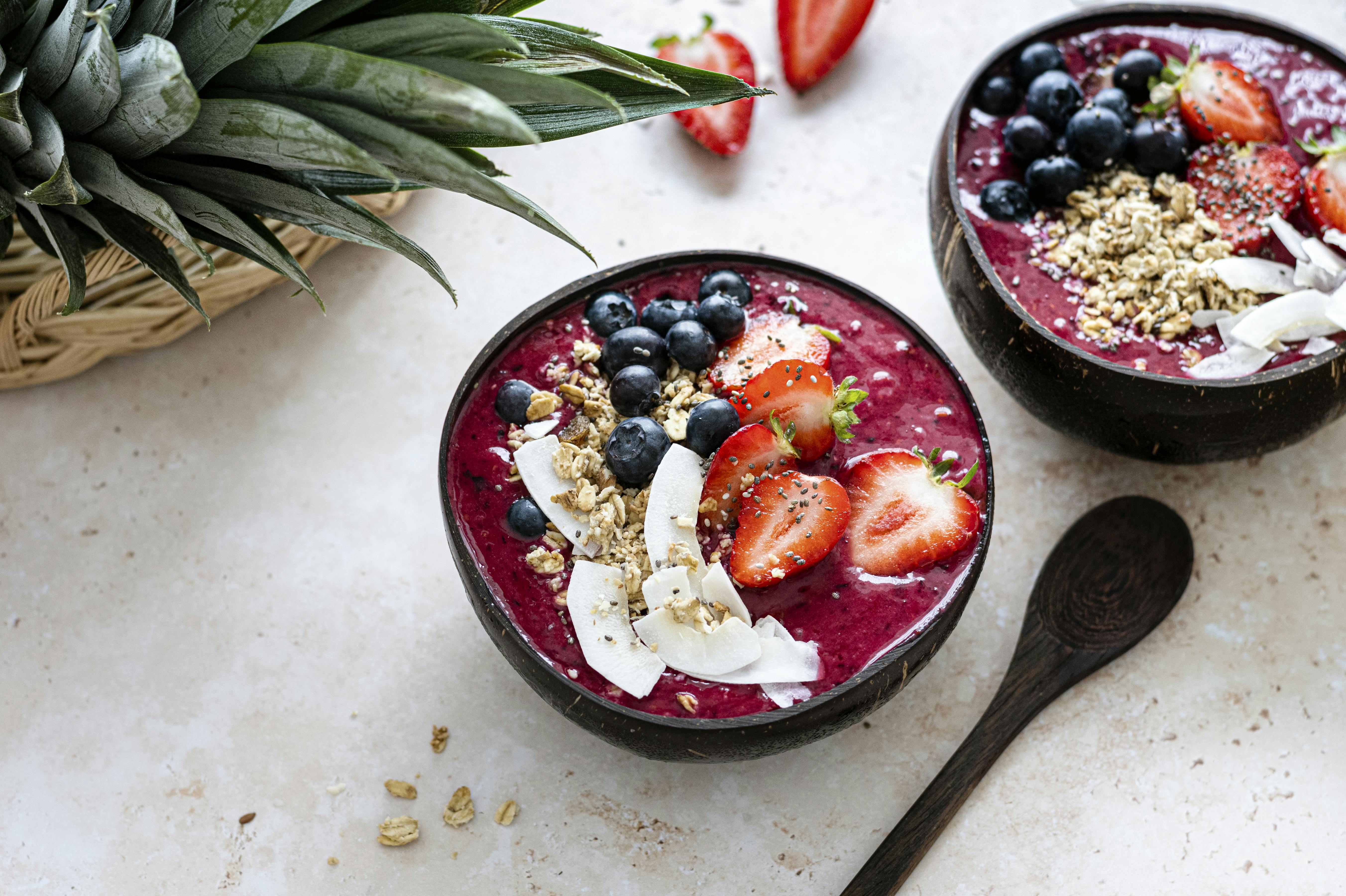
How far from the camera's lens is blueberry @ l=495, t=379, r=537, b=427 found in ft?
5.27

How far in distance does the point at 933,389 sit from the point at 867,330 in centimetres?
14

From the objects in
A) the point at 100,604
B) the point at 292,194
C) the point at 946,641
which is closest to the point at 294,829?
the point at 100,604

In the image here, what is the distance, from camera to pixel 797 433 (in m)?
1.57

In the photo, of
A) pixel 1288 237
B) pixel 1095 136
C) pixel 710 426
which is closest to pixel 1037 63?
pixel 1095 136

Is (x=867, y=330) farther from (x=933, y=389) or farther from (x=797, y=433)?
(x=797, y=433)

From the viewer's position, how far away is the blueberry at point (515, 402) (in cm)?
161

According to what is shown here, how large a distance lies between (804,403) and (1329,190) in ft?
3.30

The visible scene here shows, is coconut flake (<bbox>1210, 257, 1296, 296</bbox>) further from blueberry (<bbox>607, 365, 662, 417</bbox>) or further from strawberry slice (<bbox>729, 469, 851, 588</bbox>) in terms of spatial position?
blueberry (<bbox>607, 365, 662, 417</bbox>)

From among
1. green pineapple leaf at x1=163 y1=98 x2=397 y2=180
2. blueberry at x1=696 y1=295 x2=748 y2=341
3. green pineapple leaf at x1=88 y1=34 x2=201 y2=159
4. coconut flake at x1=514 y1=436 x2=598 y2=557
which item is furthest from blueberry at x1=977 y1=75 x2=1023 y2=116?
green pineapple leaf at x1=88 y1=34 x2=201 y2=159

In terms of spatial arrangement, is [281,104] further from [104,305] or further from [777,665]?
[777,665]

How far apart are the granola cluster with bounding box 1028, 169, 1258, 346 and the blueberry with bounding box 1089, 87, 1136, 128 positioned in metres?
0.10

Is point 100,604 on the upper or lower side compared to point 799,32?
lower

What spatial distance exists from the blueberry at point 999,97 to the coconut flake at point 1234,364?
1.92 ft

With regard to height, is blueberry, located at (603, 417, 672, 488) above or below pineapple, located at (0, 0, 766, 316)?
below
